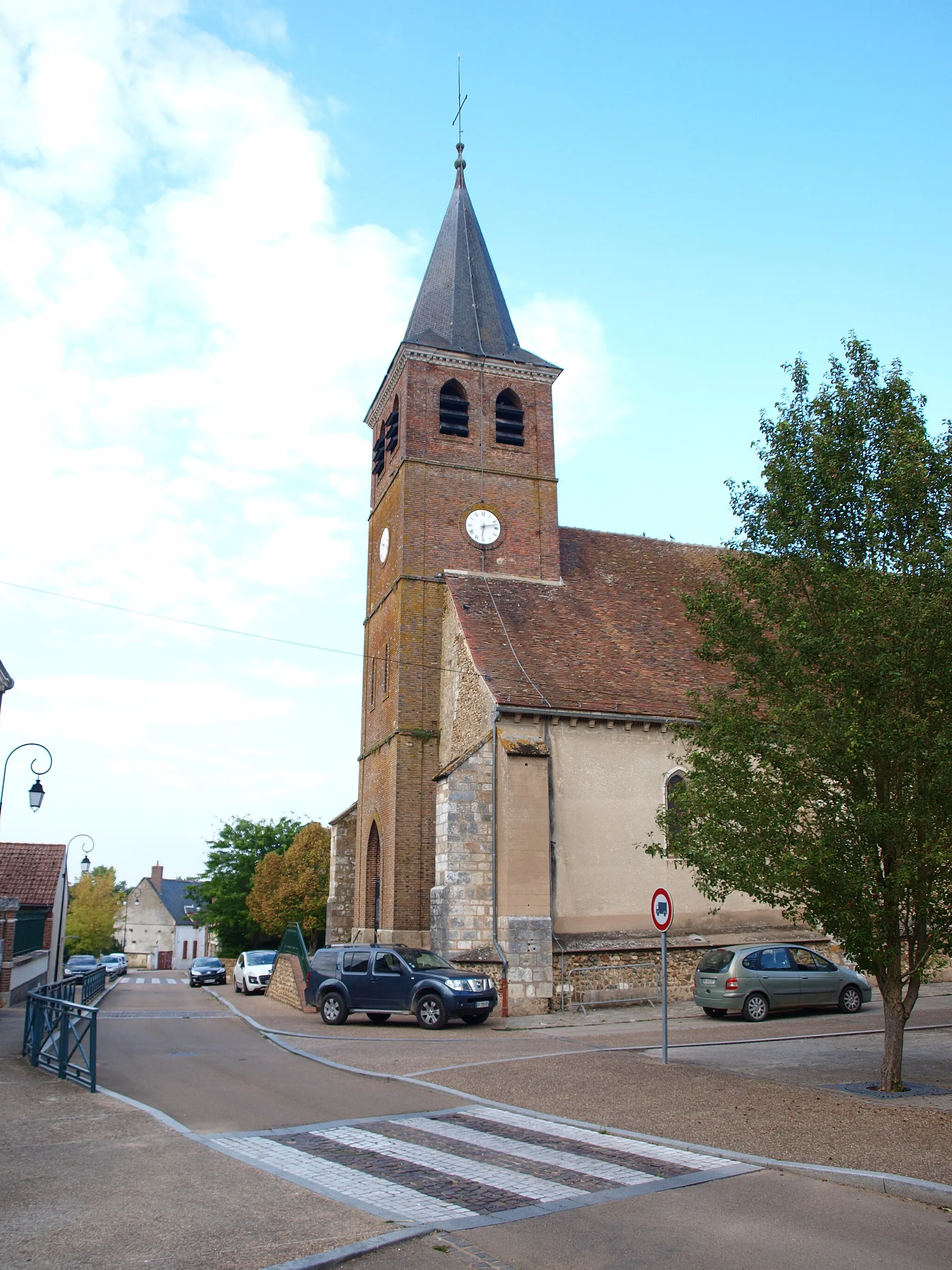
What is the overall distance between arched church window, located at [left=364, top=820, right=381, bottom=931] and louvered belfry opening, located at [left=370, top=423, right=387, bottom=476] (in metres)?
10.1

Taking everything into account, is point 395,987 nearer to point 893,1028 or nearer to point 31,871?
point 893,1028

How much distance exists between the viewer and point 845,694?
10352 millimetres

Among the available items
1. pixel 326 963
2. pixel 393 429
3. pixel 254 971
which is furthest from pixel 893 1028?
pixel 254 971

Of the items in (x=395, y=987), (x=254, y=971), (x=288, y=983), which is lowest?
(x=254, y=971)

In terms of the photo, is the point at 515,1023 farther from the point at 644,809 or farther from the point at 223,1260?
the point at 223,1260

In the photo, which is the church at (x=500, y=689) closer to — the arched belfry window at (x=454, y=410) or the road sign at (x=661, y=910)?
the arched belfry window at (x=454, y=410)

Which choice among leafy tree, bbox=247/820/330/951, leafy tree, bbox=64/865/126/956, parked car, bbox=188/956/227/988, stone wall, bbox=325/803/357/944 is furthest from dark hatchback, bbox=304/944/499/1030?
leafy tree, bbox=64/865/126/956

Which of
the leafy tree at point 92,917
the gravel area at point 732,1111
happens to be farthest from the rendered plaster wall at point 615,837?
the leafy tree at point 92,917

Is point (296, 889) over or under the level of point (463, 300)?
under

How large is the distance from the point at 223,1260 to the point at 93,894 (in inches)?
2815

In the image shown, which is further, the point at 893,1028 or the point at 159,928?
the point at 159,928

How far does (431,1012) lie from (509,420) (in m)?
15.5

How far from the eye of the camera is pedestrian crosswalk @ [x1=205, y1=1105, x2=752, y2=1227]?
6.09 m

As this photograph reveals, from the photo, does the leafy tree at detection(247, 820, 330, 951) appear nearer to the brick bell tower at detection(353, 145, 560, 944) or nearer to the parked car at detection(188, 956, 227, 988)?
the parked car at detection(188, 956, 227, 988)
